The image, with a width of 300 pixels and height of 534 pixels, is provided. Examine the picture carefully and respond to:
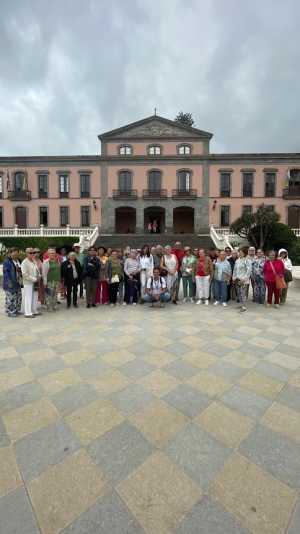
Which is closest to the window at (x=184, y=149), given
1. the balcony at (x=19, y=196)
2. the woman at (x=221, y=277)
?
the balcony at (x=19, y=196)

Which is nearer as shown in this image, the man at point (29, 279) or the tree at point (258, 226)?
the man at point (29, 279)

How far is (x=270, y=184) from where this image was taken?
27.1 m

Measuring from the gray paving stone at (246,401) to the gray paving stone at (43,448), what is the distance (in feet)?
5.63

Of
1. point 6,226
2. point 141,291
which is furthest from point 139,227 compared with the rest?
point 141,291

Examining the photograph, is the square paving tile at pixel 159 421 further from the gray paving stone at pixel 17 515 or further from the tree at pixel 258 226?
the tree at pixel 258 226

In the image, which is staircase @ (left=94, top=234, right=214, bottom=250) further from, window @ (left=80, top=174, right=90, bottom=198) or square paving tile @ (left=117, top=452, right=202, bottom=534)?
square paving tile @ (left=117, top=452, right=202, bottom=534)

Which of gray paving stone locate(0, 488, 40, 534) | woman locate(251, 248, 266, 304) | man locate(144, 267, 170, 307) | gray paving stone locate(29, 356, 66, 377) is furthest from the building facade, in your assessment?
gray paving stone locate(0, 488, 40, 534)

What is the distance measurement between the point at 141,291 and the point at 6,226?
26168mm

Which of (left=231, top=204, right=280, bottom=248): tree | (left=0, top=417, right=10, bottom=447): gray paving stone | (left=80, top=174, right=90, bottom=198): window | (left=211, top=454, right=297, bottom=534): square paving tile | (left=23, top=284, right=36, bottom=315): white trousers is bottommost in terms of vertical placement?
(left=0, top=417, right=10, bottom=447): gray paving stone

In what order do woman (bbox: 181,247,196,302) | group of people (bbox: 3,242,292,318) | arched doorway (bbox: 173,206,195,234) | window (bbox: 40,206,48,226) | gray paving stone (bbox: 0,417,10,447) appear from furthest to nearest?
arched doorway (bbox: 173,206,195,234) → window (bbox: 40,206,48,226) → woman (bbox: 181,247,196,302) → group of people (bbox: 3,242,292,318) → gray paving stone (bbox: 0,417,10,447)

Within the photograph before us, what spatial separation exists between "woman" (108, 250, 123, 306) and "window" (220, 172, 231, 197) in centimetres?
2345

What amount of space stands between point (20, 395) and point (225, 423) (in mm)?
2379

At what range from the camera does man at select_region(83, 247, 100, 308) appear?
690 cm

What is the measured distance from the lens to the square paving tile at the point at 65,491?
5.28 feet
